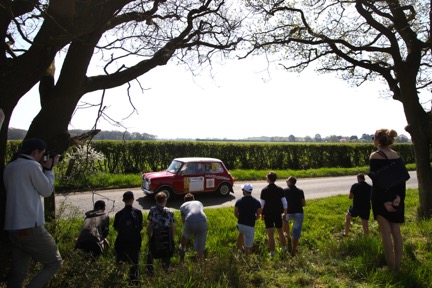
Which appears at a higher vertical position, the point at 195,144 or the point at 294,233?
the point at 195,144

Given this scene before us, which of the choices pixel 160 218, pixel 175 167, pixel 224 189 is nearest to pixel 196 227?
pixel 160 218

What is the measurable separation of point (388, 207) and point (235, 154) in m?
17.1

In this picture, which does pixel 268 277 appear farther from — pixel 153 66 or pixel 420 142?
pixel 420 142

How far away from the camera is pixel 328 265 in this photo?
14.7 feet

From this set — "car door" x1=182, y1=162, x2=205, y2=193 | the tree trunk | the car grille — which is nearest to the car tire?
"car door" x1=182, y1=162, x2=205, y2=193

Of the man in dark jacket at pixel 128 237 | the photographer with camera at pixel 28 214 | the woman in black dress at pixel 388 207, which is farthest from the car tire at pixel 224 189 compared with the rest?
the photographer with camera at pixel 28 214

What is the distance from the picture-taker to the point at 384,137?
4.35 m

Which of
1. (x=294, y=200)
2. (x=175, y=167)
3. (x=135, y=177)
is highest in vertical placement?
(x=175, y=167)

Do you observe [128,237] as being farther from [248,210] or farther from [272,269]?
A: [248,210]

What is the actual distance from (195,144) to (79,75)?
15675 mm

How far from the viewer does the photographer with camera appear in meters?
3.00

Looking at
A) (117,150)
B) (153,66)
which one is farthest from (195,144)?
(153,66)

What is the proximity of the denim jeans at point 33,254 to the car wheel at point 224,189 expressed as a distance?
970 centimetres

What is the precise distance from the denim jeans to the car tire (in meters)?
9.69
